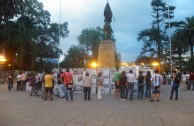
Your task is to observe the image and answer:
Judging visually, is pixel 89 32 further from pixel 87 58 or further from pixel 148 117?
pixel 148 117

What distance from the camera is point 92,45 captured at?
107312 millimetres

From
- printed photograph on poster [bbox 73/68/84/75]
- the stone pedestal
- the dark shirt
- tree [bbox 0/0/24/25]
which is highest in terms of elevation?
tree [bbox 0/0/24/25]

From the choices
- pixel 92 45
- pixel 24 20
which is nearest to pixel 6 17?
pixel 24 20

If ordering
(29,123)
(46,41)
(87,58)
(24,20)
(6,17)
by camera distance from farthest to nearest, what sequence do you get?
(87,58)
(46,41)
(24,20)
(6,17)
(29,123)

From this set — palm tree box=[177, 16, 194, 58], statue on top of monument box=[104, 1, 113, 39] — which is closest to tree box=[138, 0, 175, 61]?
palm tree box=[177, 16, 194, 58]

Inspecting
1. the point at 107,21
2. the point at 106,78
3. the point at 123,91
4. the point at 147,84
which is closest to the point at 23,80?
the point at 106,78

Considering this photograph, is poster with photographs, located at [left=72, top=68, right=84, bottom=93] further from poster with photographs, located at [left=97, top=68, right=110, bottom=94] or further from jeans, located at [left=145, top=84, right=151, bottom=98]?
jeans, located at [left=145, top=84, right=151, bottom=98]

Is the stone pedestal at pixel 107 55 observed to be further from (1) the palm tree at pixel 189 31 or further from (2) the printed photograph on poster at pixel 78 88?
(1) the palm tree at pixel 189 31

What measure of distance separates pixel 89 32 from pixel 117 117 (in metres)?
96.2

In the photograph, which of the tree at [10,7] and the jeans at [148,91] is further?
the tree at [10,7]

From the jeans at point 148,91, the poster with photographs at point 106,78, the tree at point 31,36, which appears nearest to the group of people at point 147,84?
the jeans at point 148,91

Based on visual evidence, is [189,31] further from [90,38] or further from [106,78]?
[106,78]

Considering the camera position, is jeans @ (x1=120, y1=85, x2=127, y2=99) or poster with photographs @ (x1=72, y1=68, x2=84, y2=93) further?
poster with photographs @ (x1=72, y1=68, x2=84, y2=93)

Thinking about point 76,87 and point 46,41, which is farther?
point 46,41
